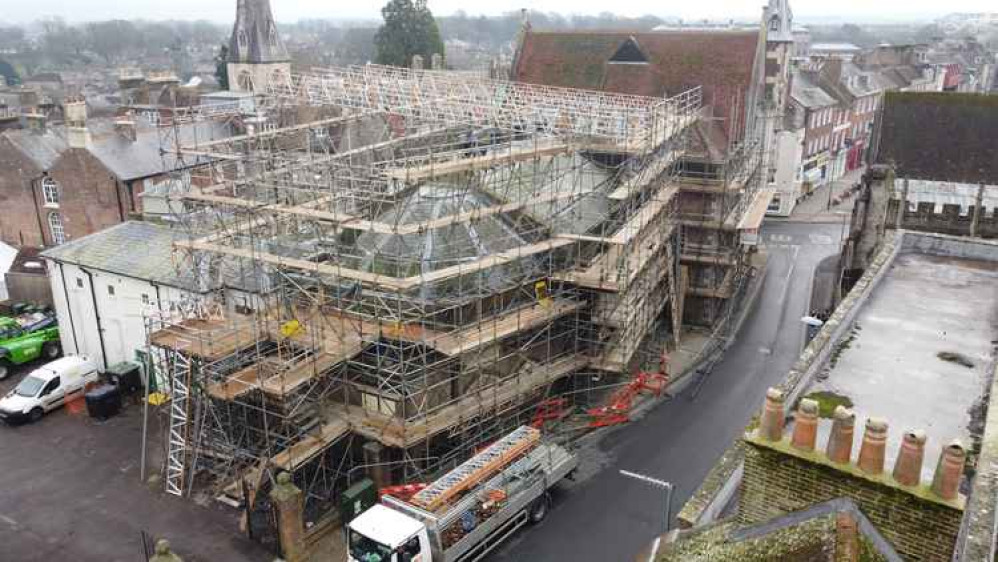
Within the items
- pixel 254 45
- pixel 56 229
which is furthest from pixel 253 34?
pixel 56 229

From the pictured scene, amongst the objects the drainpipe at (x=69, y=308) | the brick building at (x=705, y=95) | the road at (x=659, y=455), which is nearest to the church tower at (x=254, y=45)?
the brick building at (x=705, y=95)

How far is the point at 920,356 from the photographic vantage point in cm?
1246

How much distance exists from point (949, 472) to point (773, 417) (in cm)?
182

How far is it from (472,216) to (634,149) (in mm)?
6396

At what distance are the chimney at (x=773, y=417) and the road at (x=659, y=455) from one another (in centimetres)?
994

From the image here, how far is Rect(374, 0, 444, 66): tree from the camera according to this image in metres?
76.1

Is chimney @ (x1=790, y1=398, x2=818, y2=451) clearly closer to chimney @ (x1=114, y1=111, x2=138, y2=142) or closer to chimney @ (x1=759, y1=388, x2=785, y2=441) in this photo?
chimney @ (x1=759, y1=388, x2=785, y2=441)

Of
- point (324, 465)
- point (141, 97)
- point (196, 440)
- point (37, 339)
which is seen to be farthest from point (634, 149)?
point (141, 97)

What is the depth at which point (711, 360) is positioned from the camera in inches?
1125

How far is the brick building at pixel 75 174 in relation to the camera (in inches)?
1374

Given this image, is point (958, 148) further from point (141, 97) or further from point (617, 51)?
point (141, 97)

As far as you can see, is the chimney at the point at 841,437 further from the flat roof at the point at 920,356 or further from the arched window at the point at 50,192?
the arched window at the point at 50,192

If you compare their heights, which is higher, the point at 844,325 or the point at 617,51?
the point at 617,51

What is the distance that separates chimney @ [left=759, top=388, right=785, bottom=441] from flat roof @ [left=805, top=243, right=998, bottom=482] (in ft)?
3.56
